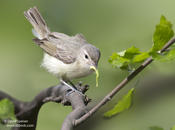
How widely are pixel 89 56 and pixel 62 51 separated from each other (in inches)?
19.3

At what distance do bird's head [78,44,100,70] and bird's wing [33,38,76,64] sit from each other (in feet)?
0.53

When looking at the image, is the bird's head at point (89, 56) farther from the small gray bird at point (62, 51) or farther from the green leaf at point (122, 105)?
the green leaf at point (122, 105)

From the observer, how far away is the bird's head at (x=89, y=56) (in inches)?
129

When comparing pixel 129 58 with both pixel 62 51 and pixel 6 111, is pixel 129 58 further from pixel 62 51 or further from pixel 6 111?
pixel 62 51

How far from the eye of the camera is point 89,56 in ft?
11.0

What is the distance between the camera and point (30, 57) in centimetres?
383

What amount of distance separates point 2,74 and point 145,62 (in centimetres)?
269

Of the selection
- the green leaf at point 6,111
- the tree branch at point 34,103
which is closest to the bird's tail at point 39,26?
the tree branch at point 34,103

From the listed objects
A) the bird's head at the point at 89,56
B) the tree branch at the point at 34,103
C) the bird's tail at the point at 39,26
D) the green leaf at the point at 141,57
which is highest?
the bird's tail at the point at 39,26

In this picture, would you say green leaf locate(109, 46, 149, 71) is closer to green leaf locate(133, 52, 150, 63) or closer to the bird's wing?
green leaf locate(133, 52, 150, 63)

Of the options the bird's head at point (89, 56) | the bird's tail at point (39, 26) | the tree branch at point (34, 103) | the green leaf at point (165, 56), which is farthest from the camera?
the bird's tail at point (39, 26)

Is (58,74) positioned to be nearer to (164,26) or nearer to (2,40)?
(2,40)

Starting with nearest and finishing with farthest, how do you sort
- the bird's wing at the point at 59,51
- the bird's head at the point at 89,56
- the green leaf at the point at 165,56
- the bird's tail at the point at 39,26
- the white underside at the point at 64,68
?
the green leaf at the point at 165,56 → the bird's head at the point at 89,56 → the white underside at the point at 64,68 → the bird's wing at the point at 59,51 → the bird's tail at the point at 39,26

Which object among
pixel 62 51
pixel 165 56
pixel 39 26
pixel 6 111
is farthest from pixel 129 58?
pixel 39 26
